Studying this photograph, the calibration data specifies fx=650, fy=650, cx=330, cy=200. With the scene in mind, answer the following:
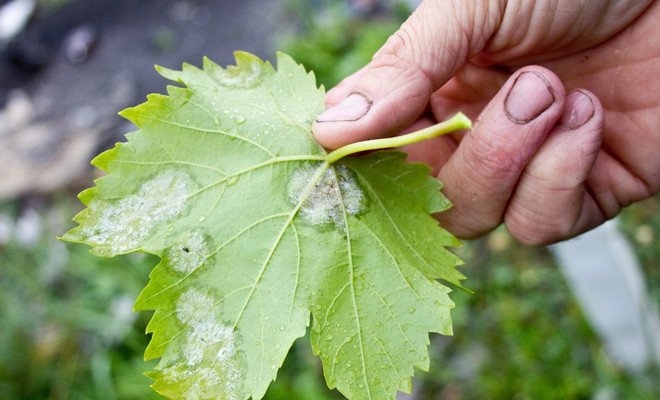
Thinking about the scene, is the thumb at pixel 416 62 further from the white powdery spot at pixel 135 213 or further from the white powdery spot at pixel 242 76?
the white powdery spot at pixel 135 213

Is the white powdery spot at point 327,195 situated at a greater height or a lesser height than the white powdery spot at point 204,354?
greater

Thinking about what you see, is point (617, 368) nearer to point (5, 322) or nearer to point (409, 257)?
point (409, 257)

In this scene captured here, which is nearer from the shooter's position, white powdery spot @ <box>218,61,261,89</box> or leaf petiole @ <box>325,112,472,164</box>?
leaf petiole @ <box>325,112,472,164</box>

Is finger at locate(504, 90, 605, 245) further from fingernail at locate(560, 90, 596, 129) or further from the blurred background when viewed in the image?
the blurred background

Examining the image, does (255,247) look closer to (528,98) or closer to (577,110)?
(528,98)

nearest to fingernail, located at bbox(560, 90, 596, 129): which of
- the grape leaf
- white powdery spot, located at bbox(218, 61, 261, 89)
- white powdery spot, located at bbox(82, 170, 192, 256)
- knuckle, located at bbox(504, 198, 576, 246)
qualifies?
knuckle, located at bbox(504, 198, 576, 246)

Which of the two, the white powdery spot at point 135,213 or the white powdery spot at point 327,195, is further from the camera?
the white powdery spot at point 327,195

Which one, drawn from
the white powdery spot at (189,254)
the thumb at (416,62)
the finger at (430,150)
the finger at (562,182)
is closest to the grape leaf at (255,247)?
the white powdery spot at (189,254)

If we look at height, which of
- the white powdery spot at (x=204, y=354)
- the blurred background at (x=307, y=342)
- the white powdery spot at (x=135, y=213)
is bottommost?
the blurred background at (x=307, y=342)
